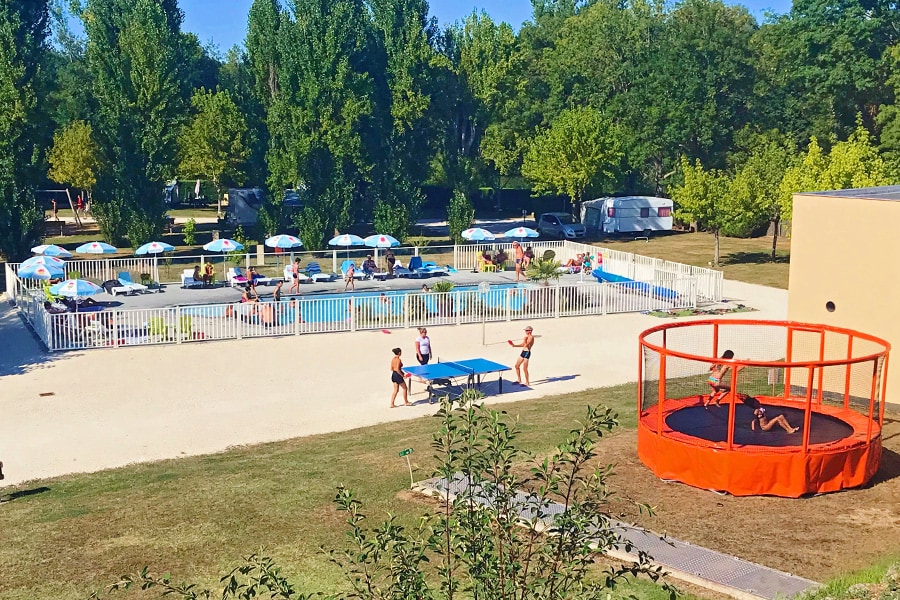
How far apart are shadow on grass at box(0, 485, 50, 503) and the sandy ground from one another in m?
0.77

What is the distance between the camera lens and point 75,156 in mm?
54031

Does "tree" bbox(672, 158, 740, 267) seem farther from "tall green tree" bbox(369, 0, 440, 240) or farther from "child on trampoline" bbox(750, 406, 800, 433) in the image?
"child on trampoline" bbox(750, 406, 800, 433)

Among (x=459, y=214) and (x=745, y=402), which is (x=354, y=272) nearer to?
(x=459, y=214)

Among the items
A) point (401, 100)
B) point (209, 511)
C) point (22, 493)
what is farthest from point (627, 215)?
point (209, 511)

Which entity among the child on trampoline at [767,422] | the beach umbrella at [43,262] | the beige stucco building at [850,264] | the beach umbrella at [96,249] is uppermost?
the beige stucco building at [850,264]

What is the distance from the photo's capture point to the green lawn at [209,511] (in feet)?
38.3

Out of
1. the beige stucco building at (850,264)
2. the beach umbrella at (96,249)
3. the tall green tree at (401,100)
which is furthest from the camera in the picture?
the tall green tree at (401,100)

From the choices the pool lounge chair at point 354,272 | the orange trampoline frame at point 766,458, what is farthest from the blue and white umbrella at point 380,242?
the orange trampoline frame at point 766,458

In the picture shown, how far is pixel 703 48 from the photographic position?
5709 cm

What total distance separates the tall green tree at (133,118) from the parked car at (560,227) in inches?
789

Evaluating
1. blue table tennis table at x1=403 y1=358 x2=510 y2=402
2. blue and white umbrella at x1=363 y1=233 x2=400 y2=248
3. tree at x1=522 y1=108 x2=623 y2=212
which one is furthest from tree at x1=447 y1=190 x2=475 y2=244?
blue table tennis table at x1=403 y1=358 x2=510 y2=402

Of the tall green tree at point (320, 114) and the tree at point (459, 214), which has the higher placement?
the tall green tree at point (320, 114)

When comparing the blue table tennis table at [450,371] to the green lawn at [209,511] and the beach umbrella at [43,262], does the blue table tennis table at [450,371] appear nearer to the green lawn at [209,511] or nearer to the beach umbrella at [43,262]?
the green lawn at [209,511]

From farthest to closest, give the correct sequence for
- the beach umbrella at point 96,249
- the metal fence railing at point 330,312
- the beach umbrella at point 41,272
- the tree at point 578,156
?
Answer: the tree at point 578,156 → the beach umbrella at point 96,249 → the beach umbrella at point 41,272 → the metal fence railing at point 330,312
